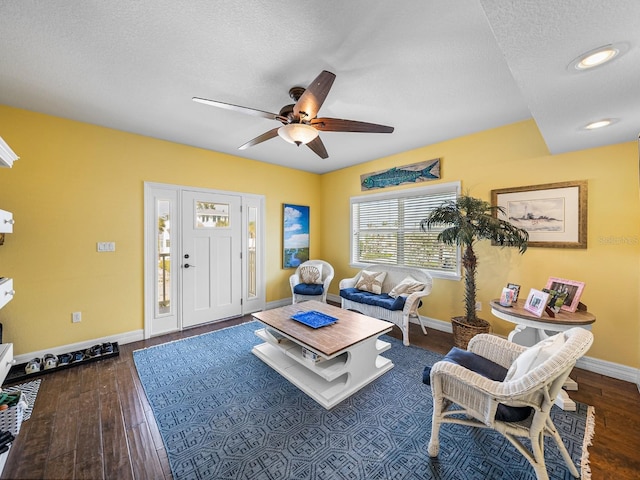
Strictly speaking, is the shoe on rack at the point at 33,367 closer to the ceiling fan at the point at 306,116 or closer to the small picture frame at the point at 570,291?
the ceiling fan at the point at 306,116

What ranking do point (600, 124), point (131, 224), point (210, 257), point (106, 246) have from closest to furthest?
point (600, 124) → point (106, 246) → point (131, 224) → point (210, 257)

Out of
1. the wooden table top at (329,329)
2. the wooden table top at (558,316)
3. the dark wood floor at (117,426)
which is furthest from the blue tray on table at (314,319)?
the wooden table top at (558,316)

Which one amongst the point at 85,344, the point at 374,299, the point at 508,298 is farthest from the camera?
the point at 374,299

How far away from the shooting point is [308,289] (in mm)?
4129

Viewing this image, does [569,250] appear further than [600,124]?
Yes

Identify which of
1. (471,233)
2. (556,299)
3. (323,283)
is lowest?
(323,283)

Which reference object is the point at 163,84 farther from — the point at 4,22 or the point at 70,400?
the point at 70,400

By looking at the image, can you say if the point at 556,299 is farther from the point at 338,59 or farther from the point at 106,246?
the point at 106,246

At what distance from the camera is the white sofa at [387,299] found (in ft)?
10.3

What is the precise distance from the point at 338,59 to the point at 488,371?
2.44 metres

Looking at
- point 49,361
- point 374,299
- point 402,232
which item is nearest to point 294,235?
point 402,232

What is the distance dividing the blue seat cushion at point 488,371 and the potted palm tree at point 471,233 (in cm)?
110

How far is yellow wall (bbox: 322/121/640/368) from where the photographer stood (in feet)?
7.76

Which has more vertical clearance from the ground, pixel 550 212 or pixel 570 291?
pixel 550 212
